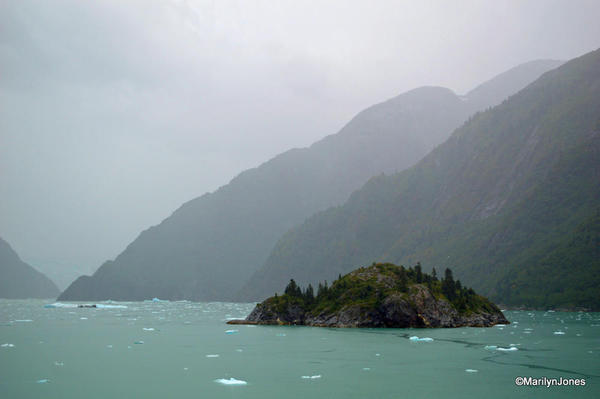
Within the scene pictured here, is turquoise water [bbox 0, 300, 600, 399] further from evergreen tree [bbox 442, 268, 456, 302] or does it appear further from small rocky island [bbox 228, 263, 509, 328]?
evergreen tree [bbox 442, 268, 456, 302]

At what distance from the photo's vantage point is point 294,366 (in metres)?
37.8

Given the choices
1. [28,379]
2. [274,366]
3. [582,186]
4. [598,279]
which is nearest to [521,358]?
[274,366]

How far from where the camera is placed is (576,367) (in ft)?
118

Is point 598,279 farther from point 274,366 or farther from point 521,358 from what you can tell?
point 274,366

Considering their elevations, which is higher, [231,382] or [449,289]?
[449,289]

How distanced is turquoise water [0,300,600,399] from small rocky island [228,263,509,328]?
643 inches

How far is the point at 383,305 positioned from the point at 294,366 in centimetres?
4220

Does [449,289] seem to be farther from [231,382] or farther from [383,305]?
[231,382]

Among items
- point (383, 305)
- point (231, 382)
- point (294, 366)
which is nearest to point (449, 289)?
point (383, 305)

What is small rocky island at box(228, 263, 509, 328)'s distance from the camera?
77.0 metres

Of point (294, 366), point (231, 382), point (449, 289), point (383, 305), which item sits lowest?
point (231, 382)

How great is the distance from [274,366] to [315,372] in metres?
4.16

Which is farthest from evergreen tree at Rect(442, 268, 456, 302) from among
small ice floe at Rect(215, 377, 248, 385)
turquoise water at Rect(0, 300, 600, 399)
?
small ice floe at Rect(215, 377, 248, 385)

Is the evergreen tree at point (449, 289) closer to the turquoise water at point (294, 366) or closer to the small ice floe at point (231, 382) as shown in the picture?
the turquoise water at point (294, 366)
